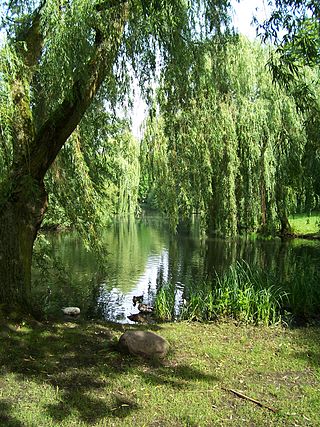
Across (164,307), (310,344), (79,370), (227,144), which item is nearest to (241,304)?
(310,344)

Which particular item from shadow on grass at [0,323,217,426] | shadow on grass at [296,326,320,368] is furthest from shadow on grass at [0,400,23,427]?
shadow on grass at [296,326,320,368]

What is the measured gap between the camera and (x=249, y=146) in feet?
36.2

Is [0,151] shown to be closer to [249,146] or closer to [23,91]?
[23,91]

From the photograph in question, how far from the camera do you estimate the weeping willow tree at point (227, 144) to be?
6180 millimetres

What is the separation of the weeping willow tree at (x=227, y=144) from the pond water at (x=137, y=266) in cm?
119

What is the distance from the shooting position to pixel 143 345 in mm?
3697

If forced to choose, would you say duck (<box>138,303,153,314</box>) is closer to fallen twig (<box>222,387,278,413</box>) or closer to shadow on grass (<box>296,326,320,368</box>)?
shadow on grass (<box>296,326,320,368</box>)

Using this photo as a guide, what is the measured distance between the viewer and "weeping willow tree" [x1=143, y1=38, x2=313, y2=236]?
243 inches

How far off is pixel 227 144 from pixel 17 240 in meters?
6.26

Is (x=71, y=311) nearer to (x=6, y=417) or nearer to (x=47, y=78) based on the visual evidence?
(x=47, y=78)

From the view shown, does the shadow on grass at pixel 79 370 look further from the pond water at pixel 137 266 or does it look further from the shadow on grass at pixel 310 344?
the pond water at pixel 137 266

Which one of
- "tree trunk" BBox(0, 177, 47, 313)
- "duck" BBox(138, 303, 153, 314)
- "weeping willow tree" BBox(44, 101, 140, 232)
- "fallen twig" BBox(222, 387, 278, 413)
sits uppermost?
"weeping willow tree" BBox(44, 101, 140, 232)

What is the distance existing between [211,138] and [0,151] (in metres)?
4.49

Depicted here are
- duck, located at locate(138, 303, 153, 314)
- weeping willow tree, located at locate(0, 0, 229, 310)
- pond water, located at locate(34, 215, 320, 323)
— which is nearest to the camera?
weeping willow tree, located at locate(0, 0, 229, 310)
